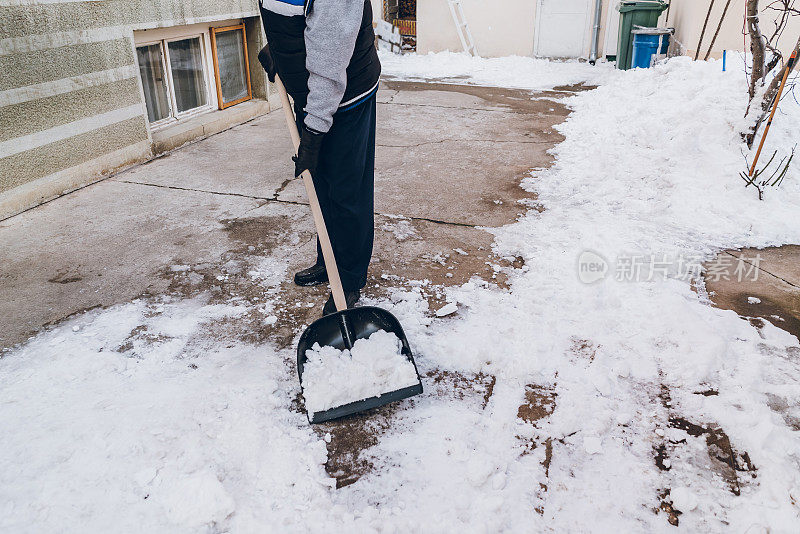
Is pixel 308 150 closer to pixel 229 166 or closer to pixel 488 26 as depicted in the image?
pixel 229 166

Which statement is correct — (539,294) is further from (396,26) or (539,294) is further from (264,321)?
(396,26)

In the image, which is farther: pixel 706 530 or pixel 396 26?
pixel 396 26

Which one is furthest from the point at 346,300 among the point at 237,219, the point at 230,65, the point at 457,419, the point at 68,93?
the point at 230,65

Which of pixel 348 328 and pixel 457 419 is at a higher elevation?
pixel 348 328

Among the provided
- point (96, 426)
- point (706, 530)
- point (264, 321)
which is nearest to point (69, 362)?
point (96, 426)

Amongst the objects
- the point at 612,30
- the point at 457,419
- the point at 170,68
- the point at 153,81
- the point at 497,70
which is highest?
the point at 612,30

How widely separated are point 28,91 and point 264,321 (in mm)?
2702

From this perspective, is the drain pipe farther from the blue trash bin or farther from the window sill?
the window sill

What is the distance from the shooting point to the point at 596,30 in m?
10.8

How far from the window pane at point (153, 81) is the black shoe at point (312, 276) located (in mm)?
3178

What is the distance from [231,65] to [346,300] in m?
4.58

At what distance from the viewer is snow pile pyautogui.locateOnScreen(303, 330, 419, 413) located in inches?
87.4

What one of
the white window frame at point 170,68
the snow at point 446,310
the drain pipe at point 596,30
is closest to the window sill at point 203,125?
the white window frame at point 170,68

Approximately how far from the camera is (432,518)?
1832 millimetres
